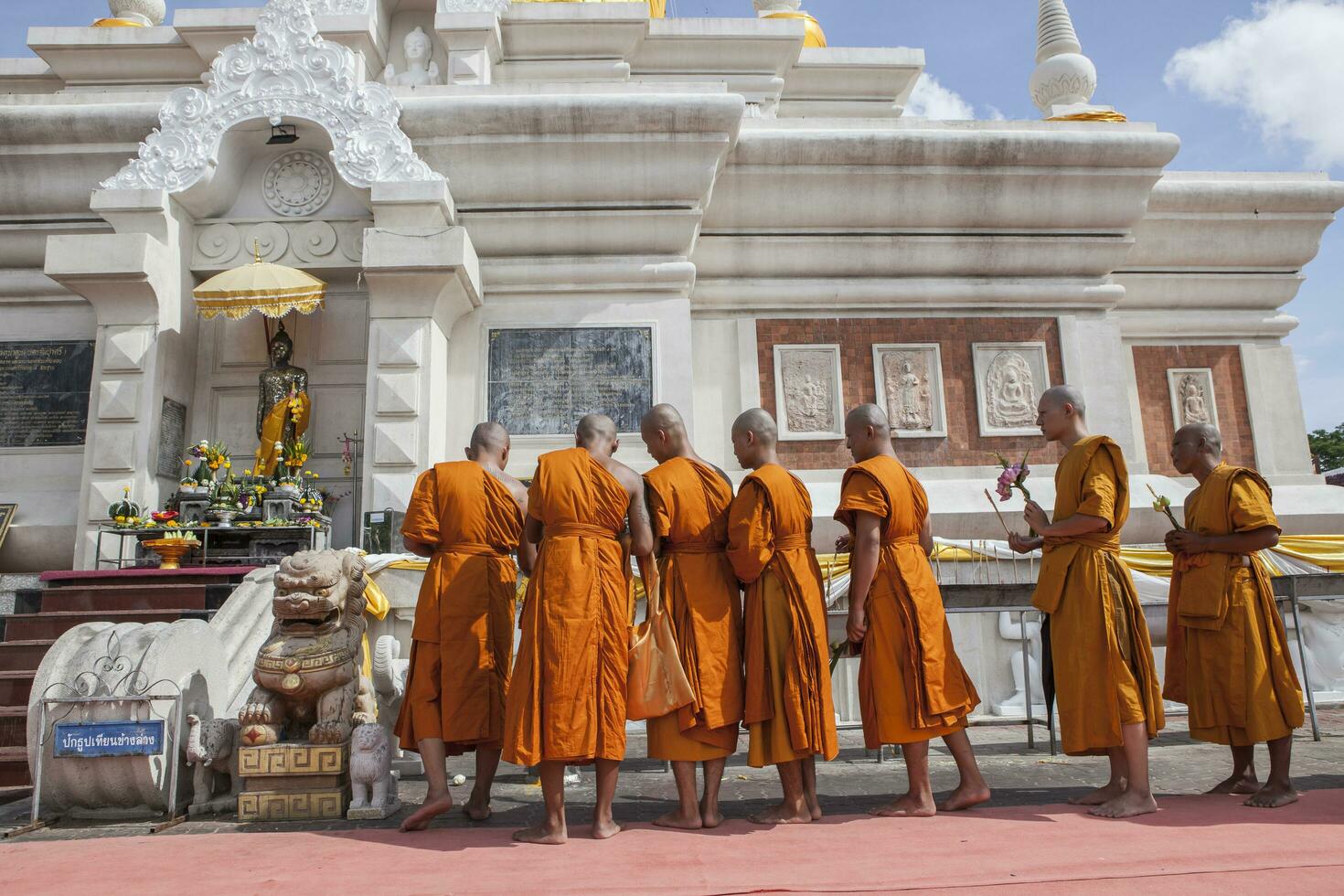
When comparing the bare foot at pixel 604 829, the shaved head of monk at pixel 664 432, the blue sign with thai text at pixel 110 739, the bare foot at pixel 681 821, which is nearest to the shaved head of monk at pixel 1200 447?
the shaved head of monk at pixel 664 432

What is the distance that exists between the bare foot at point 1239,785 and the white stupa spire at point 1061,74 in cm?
870

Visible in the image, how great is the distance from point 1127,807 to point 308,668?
388 cm

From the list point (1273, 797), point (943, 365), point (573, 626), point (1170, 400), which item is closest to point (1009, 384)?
point (943, 365)

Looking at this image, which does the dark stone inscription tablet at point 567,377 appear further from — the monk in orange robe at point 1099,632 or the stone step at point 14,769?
the monk in orange robe at point 1099,632

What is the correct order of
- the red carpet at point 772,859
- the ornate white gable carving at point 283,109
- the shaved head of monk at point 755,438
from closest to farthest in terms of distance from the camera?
the red carpet at point 772,859, the shaved head of monk at point 755,438, the ornate white gable carving at point 283,109

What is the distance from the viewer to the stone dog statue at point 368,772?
15.4 feet

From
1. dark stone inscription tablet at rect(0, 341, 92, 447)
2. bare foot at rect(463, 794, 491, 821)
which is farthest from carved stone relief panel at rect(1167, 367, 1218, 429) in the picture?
dark stone inscription tablet at rect(0, 341, 92, 447)

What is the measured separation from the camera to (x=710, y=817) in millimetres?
4320

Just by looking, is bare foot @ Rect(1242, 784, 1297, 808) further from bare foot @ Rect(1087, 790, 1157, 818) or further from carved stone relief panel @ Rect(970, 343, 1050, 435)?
carved stone relief panel @ Rect(970, 343, 1050, 435)

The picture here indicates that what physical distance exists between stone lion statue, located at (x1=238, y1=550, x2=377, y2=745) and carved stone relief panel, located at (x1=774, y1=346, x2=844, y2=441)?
231 inches

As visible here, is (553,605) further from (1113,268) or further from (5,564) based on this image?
(1113,268)

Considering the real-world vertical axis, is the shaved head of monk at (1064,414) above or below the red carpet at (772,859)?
above

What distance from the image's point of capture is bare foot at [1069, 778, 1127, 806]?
4.52 m

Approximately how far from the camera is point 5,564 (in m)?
9.60
